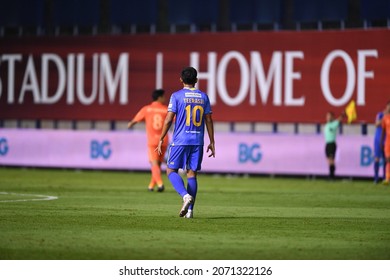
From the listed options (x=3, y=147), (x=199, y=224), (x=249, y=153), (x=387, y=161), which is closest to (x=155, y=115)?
(x=387, y=161)

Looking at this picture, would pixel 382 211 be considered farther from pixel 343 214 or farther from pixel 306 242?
pixel 306 242

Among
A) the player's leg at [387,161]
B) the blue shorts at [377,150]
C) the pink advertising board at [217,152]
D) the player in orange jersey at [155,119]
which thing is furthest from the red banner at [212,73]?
the player in orange jersey at [155,119]

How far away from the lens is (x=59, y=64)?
130 ft

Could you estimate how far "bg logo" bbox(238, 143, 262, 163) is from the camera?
1406 inches

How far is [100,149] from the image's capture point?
3809cm

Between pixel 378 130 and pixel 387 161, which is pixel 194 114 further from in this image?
pixel 378 130

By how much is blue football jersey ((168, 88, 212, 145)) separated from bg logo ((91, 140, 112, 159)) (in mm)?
19824

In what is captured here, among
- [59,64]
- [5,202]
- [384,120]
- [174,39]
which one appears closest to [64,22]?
[59,64]

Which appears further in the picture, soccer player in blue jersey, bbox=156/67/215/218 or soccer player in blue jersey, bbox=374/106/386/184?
soccer player in blue jersey, bbox=374/106/386/184

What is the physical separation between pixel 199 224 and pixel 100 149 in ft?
69.4

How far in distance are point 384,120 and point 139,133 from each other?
31.2 ft

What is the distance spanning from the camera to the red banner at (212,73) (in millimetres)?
34969

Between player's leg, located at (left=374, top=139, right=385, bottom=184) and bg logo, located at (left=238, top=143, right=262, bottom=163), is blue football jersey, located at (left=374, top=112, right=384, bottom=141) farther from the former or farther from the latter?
bg logo, located at (left=238, top=143, right=262, bottom=163)

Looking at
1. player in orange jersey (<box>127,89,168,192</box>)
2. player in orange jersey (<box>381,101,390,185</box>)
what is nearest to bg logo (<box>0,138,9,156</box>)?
player in orange jersey (<box>127,89,168,192</box>)
